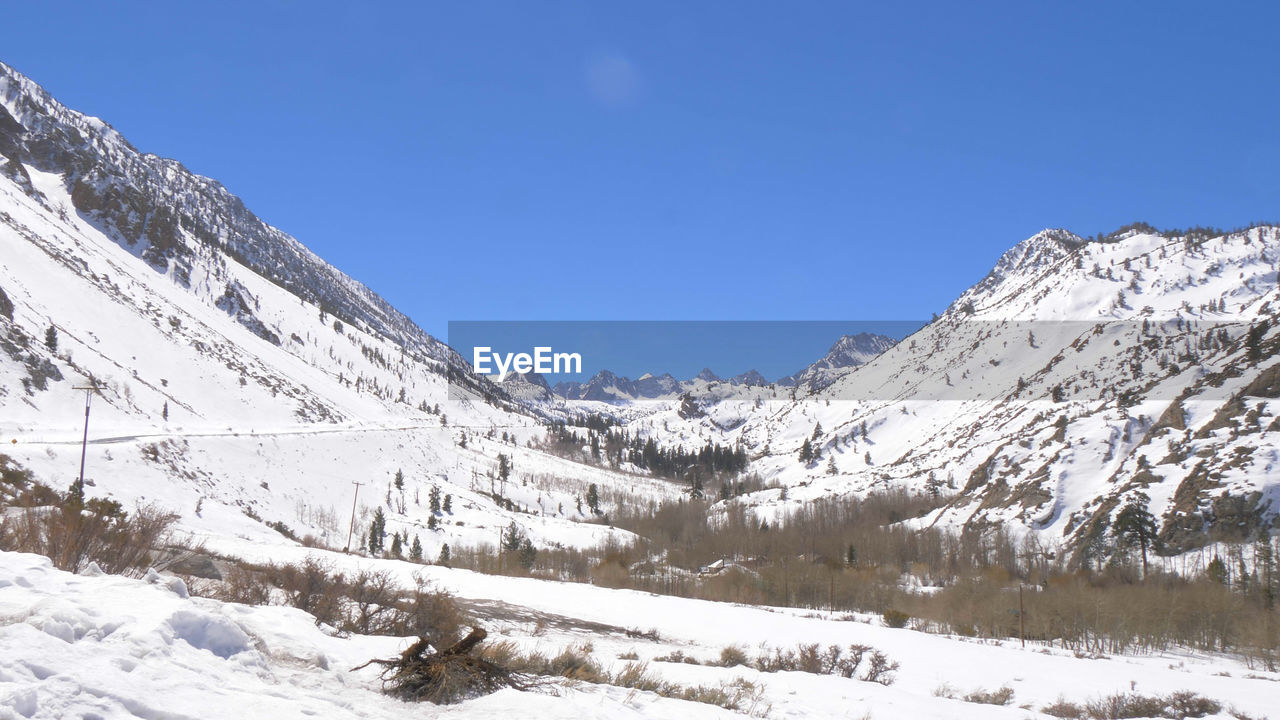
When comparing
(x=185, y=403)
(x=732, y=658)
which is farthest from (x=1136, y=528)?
(x=185, y=403)

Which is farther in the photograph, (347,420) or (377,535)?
(347,420)

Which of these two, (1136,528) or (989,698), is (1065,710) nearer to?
(989,698)

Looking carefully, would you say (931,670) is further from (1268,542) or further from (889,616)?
(1268,542)

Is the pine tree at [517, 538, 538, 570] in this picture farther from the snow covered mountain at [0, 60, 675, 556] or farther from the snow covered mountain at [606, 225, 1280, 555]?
the snow covered mountain at [606, 225, 1280, 555]

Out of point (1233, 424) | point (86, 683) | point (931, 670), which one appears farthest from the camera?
point (1233, 424)

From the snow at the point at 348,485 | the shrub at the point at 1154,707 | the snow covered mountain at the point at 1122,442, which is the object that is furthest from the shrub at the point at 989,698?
the snow covered mountain at the point at 1122,442

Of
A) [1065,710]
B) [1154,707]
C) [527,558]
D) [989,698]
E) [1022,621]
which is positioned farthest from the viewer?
[527,558]

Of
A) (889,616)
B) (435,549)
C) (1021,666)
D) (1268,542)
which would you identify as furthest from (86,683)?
(435,549)

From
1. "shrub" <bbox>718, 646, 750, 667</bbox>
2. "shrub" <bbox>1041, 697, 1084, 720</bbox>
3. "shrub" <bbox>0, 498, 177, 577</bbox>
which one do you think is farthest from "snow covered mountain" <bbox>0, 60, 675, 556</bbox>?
"shrub" <bbox>1041, 697, 1084, 720</bbox>

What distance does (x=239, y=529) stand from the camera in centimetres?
5053

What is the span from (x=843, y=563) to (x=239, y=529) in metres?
65.6

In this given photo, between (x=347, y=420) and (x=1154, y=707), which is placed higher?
(x=347, y=420)

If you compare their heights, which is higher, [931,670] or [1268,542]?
[1268,542]

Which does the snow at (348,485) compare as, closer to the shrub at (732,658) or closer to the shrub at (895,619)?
the shrub at (895,619)
